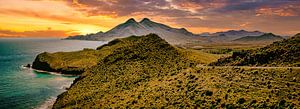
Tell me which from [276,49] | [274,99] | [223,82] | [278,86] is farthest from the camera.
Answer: [276,49]

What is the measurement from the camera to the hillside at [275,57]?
71188mm

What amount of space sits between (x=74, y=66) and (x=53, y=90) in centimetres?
5345

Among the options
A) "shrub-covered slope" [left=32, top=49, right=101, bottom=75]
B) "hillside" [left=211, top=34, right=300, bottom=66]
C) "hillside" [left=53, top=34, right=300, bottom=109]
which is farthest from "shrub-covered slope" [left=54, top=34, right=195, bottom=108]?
"shrub-covered slope" [left=32, top=49, right=101, bottom=75]

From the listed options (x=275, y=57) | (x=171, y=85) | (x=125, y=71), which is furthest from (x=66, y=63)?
(x=275, y=57)

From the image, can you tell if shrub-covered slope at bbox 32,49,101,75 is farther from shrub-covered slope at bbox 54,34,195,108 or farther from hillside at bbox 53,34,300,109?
hillside at bbox 53,34,300,109

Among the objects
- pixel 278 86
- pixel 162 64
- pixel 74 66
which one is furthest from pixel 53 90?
pixel 278 86

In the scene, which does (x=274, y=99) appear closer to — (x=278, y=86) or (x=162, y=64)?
(x=278, y=86)

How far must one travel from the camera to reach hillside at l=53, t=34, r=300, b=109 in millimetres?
56594

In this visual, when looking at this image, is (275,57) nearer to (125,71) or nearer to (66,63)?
(125,71)

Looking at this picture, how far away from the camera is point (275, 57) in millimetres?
75188

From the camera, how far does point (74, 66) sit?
547 ft

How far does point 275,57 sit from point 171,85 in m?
25.3

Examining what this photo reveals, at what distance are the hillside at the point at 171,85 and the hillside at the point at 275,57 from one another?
24.3 feet

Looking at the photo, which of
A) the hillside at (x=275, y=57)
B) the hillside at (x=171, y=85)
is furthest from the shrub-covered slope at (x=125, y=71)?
the hillside at (x=275, y=57)
